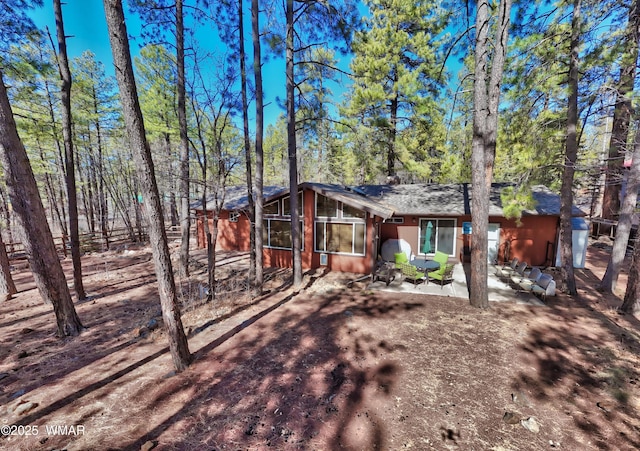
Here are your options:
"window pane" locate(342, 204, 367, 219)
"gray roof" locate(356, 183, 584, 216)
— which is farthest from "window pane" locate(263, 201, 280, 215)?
"gray roof" locate(356, 183, 584, 216)

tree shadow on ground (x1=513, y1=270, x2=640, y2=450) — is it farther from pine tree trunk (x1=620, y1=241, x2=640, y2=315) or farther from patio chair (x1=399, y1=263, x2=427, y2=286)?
patio chair (x1=399, y1=263, x2=427, y2=286)

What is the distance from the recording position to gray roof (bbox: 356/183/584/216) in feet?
32.7

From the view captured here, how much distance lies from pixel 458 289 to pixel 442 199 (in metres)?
5.03

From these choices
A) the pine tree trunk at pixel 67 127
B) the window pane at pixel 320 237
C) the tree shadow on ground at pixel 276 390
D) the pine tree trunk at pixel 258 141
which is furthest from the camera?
the window pane at pixel 320 237

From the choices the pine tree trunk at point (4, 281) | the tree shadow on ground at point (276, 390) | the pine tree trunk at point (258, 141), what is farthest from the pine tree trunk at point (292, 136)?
the pine tree trunk at point (4, 281)

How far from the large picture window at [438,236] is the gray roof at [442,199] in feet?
2.02

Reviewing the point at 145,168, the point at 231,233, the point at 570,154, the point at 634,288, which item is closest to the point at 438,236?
the point at 570,154

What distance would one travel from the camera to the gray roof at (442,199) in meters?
9.96

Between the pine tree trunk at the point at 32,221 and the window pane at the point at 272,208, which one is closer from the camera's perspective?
the pine tree trunk at the point at 32,221

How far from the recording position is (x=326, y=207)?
9.48 meters

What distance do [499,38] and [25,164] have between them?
10.5 metres

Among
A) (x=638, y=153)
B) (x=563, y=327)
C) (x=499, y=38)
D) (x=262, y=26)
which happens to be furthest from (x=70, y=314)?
(x=638, y=153)

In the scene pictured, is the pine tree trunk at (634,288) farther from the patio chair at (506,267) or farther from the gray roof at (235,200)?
the gray roof at (235,200)

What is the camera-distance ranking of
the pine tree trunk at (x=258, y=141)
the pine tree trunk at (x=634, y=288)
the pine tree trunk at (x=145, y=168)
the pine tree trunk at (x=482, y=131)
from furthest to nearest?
the pine tree trunk at (x=258, y=141) < the pine tree trunk at (x=482, y=131) < the pine tree trunk at (x=634, y=288) < the pine tree trunk at (x=145, y=168)
